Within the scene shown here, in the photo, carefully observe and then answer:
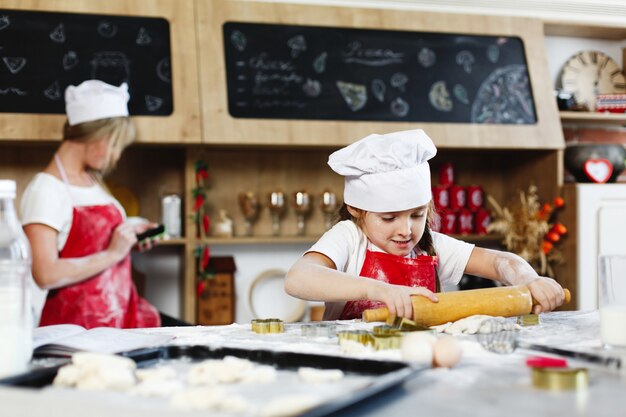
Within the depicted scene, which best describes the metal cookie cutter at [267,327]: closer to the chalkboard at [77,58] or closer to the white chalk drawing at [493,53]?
the chalkboard at [77,58]

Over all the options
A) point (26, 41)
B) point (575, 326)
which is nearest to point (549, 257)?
point (575, 326)

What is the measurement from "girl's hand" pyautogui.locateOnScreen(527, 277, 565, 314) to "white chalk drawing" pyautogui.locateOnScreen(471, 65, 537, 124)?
2.01 m

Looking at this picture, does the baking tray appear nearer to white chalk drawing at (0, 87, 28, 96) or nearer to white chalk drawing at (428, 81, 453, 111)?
white chalk drawing at (0, 87, 28, 96)

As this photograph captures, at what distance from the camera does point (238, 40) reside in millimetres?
3344

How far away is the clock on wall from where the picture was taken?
402 centimetres

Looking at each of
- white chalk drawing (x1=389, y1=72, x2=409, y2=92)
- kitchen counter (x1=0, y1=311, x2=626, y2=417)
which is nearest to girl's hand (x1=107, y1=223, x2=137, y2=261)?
white chalk drawing (x1=389, y1=72, x2=409, y2=92)

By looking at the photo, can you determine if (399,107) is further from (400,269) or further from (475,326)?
(475,326)

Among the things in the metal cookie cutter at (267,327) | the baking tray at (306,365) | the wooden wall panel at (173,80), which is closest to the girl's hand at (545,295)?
the metal cookie cutter at (267,327)

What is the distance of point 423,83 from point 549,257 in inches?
38.3

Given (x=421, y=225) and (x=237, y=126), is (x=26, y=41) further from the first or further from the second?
(x=421, y=225)

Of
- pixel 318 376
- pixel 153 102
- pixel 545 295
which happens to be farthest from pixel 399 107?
pixel 318 376

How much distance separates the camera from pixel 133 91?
3.18m

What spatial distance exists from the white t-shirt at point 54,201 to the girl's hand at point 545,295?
5.53ft

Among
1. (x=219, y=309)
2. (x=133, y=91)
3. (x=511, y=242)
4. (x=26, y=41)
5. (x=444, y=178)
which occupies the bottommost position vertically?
(x=219, y=309)
